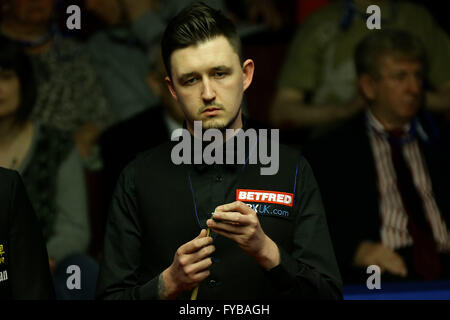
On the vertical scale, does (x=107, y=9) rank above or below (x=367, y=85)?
above

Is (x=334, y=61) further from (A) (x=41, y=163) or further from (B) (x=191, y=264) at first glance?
(B) (x=191, y=264)

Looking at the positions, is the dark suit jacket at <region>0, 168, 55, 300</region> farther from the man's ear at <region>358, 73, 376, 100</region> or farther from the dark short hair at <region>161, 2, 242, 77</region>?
the man's ear at <region>358, 73, 376, 100</region>

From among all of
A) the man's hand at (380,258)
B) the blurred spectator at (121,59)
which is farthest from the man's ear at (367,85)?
the blurred spectator at (121,59)

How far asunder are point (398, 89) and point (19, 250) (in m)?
1.85

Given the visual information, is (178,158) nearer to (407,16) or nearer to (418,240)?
(418,240)

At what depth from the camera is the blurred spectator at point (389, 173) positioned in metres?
3.01

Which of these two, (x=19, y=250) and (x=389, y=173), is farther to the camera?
(x=389, y=173)

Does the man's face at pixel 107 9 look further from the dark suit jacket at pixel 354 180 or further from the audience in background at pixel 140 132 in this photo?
the dark suit jacket at pixel 354 180

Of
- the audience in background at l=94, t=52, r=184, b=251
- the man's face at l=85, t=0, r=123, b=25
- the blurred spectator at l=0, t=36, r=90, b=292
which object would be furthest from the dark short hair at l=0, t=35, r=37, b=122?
the man's face at l=85, t=0, r=123, b=25

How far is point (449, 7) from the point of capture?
405 centimetres

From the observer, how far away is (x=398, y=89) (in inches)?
129

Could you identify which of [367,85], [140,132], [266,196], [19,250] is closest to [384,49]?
[367,85]

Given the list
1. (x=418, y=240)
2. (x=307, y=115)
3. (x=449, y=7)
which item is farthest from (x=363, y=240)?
(x=449, y=7)
